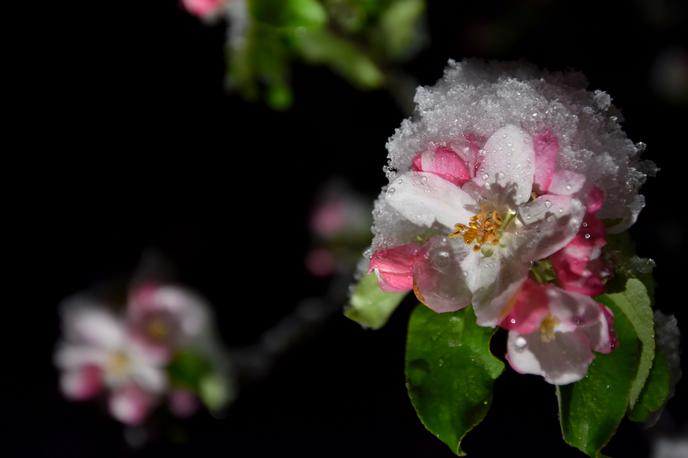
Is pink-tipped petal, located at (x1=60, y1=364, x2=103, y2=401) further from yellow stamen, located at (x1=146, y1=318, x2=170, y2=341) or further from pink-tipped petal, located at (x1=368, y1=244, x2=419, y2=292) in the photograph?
pink-tipped petal, located at (x1=368, y1=244, x2=419, y2=292)

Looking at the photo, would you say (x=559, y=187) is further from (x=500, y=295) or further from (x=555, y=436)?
(x=555, y=436)

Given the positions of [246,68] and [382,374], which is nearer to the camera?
[246,68]

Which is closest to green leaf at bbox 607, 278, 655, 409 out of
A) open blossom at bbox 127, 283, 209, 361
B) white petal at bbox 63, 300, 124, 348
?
open blossom at bbox 127, 283, 209, 361

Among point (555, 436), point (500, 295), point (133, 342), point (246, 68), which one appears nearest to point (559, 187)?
point (500, 295)

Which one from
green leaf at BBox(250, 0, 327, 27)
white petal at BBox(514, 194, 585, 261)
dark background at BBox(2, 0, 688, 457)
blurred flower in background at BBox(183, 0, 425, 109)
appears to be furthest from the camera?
dark background at BBox(2, 0, 688, 457)

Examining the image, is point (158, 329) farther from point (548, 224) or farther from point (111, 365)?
point (548, 224)
